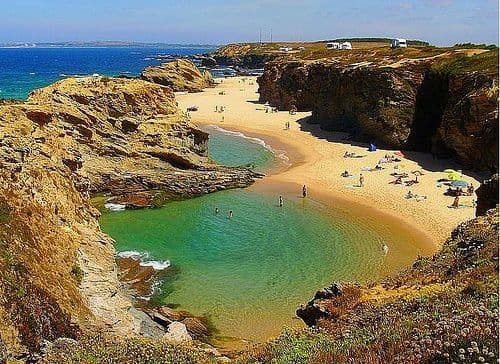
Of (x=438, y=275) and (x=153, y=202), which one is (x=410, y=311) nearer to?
(x=438, y=275)

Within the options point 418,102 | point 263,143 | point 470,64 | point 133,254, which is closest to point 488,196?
point 133,254

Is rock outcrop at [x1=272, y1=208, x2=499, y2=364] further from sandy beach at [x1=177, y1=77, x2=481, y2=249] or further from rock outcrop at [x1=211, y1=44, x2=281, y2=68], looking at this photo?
rock outcrop at [x1=211, y1=44, x2=281, y2=68]

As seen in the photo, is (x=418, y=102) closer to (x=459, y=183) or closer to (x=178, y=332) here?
(x=459, y=183)

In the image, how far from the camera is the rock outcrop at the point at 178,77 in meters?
86.6

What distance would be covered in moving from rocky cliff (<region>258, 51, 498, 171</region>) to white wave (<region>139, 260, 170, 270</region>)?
2235cm

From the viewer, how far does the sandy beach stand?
29156 millimetres

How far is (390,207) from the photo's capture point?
30766mm

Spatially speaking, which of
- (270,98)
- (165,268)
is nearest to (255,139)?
(270,98)

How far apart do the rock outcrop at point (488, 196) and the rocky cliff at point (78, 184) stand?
12.3 meters

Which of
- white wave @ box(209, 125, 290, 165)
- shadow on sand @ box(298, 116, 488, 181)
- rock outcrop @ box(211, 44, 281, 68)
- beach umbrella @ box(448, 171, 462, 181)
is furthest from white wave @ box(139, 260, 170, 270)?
rock outcrop @ box(211, 44, 281, 68)

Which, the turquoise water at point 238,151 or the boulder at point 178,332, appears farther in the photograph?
the turquoise water at point 238,151

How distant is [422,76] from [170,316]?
35693 mm

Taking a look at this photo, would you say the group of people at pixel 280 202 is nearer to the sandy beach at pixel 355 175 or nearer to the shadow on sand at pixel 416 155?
the sandy beach at pixel 355 175

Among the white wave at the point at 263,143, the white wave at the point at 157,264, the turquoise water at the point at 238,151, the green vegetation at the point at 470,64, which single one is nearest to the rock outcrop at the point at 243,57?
the white wave at the point at 263,143
